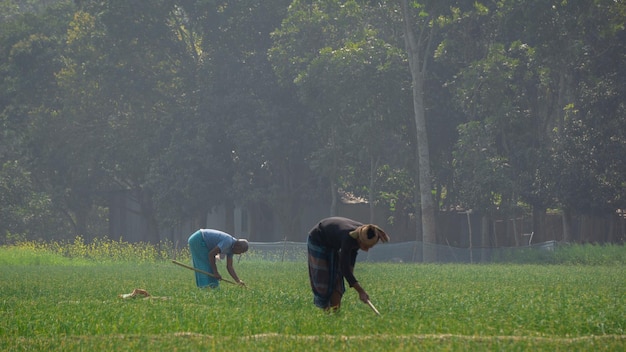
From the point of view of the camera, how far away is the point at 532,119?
49.9m

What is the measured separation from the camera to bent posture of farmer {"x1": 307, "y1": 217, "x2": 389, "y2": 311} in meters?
14.2

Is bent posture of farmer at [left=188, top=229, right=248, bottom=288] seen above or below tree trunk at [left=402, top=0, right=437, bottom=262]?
below

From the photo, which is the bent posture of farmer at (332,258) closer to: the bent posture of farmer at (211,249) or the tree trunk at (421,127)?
the bent posture of farmer at (211,249)

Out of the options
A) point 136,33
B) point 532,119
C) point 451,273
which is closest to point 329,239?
point 451,273

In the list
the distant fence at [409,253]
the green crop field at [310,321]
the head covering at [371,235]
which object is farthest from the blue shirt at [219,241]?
the distant fence at [409,253]

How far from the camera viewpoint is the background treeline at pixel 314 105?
46156 millimetres

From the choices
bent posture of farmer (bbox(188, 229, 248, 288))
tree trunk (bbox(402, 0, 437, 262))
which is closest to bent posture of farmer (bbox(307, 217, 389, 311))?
bent posture of farmer (bbox(188, 229, 248, 288))

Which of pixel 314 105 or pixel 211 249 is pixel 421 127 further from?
pixel 211 249

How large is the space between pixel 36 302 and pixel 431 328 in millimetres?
8418

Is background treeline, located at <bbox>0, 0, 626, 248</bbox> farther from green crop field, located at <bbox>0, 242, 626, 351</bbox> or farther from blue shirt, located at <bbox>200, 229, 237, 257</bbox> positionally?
blue shirt, located at <bbox>200, 229, 237, 257</bbox>

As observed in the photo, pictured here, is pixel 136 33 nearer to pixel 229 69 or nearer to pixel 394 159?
pixel 229 69

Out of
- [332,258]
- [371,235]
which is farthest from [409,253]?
[371,235]

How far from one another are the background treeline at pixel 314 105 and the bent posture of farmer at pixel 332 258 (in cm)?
3182

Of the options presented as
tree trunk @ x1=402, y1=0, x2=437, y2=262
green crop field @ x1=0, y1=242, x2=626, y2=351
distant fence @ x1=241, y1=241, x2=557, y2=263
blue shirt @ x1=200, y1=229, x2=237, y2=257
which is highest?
tree trunk @ x1=402, y1=0, x2=437, y2=262
